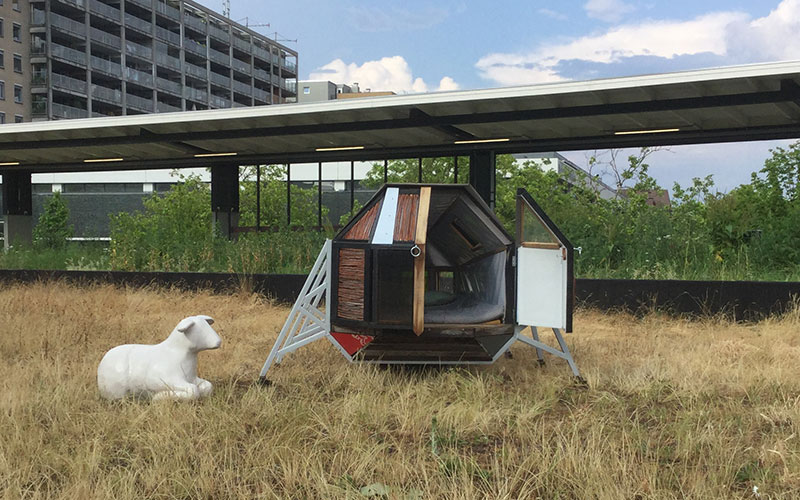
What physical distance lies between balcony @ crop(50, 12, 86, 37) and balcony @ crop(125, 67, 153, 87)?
6.18m

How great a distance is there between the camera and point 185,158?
19.7 meters

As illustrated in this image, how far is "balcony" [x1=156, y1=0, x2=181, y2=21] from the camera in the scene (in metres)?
78.9

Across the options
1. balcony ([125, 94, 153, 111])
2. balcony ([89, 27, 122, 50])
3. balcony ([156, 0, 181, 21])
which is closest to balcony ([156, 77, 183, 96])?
balcony ([125, 94, 153, 111])

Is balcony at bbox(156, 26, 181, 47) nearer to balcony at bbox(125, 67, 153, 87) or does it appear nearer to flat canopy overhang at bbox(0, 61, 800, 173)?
balcony at bbox(125, 67, 153, 87)

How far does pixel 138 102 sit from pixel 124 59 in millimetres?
4530

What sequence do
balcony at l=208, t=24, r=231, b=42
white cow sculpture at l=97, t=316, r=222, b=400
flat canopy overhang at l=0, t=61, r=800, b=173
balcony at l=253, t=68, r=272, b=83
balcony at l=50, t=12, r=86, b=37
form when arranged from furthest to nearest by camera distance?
balcony at l=253, t=68, r=272, b=83, balcony at l=208, t=24, r=231, b=42, balcony at l=50, t=12, r=86, b=37, flat canopy overhang at l=0, t=61, r=800, b=173, white cow sculpture at l=97, t=316, r=222, b=400

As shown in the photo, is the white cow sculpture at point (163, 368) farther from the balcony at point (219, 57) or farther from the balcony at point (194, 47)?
the balcony at point (219, 57)

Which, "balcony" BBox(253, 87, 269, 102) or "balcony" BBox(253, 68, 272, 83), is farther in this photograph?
"balcony" BBox(253, 68, 272, 83)

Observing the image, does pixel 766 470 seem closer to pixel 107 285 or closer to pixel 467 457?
pixel 467 457

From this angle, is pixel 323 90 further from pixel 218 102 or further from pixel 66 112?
pixel 66 112

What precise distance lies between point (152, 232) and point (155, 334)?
27.1 feet

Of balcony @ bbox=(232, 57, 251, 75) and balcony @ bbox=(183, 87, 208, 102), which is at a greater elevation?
balcony @ bbox=(232, 57, 251, 75)

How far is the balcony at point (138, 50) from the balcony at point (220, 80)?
10.6 meters


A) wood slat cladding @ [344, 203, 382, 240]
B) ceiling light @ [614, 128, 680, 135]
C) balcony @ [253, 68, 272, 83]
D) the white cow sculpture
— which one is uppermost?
balcony @ [253, 68, 272, 83]
